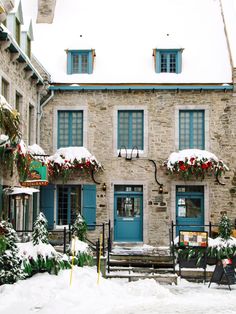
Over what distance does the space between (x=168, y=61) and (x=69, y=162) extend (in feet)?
16.3

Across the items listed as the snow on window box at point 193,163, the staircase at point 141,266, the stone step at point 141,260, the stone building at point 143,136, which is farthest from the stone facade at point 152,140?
the stone step at point 141,260

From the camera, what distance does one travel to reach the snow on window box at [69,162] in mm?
18095

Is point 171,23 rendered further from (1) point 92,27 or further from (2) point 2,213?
(2) point 2,213

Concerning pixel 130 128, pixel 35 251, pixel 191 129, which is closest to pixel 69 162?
pixel 130 128

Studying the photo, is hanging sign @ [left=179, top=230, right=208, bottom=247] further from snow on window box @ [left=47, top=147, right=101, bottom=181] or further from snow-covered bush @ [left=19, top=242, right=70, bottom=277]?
snow on window box @ [left=47, top=147, right=101, bottom=181]

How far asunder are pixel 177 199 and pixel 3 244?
9750mm

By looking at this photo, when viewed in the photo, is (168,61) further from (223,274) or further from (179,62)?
(223,274)

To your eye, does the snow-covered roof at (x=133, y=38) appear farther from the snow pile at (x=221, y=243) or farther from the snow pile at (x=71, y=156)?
the snow pile at (x=221, y=243)

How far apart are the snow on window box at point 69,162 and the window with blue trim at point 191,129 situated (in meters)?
3.05

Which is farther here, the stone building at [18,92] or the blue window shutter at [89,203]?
the blue window shutter at [89,203]

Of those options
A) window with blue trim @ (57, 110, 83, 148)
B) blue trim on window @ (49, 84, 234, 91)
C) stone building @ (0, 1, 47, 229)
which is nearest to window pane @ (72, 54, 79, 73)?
blue trim on window @ (49, 84, 234, 91)

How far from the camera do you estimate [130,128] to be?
19.2 m

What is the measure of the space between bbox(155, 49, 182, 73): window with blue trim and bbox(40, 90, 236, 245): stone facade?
97 centimetres

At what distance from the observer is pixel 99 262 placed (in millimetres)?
13195
